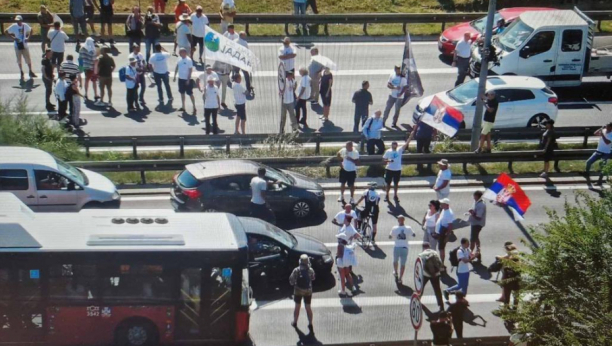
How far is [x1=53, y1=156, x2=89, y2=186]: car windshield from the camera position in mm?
21172

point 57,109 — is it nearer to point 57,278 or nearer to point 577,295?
point 57,278

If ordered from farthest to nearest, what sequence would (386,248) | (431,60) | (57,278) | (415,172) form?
(431,60) < (415,172) < (386,248) < (57,278)

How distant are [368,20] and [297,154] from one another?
1035cm

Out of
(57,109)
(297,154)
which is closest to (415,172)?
(297,154)

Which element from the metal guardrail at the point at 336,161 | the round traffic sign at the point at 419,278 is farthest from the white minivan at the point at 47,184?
the round traffic sign at the point at 419,278

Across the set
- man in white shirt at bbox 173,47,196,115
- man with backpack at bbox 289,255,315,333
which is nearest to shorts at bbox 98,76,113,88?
man in white shirt at bbox 173,47,196,115

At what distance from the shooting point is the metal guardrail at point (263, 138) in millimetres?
24797

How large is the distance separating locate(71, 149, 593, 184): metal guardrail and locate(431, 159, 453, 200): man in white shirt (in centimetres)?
218

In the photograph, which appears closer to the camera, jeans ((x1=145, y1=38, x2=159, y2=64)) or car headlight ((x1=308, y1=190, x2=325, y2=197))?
car headlight ((x1=308, y1=190, x2=325, y2=197))

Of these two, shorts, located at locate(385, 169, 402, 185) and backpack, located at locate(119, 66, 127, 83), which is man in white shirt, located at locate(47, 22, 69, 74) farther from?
shorts, located at locate(385, 169, 402, 185)

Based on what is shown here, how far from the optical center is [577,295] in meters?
15.1

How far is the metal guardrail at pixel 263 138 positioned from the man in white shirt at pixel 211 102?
36.7 inches

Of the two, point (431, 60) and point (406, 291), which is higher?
point (431, 60)

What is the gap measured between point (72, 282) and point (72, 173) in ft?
18.1
